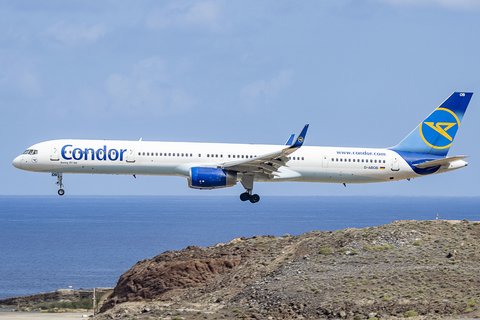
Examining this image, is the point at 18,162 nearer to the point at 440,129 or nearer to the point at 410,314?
the point at 410,314

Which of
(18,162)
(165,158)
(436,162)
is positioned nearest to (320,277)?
(165,158)

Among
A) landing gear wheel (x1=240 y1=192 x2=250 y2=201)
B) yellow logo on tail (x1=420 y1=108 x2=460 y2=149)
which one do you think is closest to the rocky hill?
landing gear wheel (x1=240 y1=192 x2=250 y2=201)

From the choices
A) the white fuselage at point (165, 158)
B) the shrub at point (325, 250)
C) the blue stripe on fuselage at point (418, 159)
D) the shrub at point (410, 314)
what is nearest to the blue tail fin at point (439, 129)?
the blue stripe on fuselage at point (418, 159)

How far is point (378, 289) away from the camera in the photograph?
118 ft

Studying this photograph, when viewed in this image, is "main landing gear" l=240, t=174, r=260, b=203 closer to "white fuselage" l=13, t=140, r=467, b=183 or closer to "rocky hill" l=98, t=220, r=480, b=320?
"white fuselage" l=13, t=140, r=467, b=183

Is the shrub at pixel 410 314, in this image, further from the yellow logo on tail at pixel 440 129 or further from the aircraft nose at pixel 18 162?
the aircraft nose at pixel 18 162

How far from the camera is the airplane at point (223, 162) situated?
4662cm

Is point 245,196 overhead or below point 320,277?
overhead

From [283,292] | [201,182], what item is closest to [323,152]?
[201,182]

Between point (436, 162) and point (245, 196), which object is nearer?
point (245, 196)

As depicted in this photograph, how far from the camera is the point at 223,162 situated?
47.6m

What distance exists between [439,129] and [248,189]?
18852 millimetres

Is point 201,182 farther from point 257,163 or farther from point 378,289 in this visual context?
point 378,289

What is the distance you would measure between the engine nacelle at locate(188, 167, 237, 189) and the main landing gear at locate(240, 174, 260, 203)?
1.77 m
